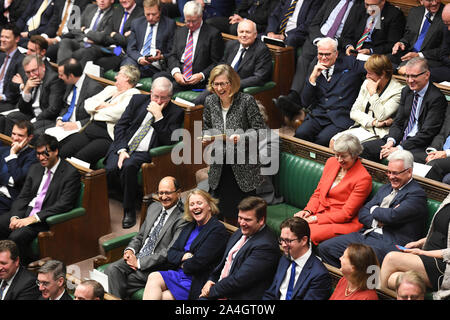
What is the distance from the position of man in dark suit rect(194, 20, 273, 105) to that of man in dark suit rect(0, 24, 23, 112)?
1.76 m

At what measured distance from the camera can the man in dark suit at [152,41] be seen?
5.78 metres

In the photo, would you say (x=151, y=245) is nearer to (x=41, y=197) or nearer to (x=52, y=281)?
(x=52, y=281)

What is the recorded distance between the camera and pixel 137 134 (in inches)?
191

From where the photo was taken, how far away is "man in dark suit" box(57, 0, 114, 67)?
643cm

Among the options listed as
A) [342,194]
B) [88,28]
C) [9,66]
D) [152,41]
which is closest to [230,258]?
[342,194]

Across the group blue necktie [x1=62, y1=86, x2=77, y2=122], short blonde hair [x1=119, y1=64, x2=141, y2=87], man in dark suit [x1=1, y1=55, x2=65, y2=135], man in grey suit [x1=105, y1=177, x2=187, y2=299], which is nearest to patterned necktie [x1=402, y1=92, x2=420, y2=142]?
man in grey suit [x1=105, y1=177, x2=187, y2=299]

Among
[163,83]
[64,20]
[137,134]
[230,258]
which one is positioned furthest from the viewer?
[64,20]

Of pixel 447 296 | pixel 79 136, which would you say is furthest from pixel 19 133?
pixel 447 296

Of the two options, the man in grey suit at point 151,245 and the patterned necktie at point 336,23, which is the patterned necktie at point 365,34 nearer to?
the patterned necktie at point 336,23

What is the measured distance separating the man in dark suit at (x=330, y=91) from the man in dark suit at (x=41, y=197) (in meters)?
1.49

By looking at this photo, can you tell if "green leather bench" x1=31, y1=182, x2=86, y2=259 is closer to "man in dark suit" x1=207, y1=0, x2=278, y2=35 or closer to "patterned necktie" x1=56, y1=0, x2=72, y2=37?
"man in dark suit" x1=207, y1=0, x2=278, y2=35

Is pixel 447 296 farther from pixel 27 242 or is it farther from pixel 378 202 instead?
pixel 27 242

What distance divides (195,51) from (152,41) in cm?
45

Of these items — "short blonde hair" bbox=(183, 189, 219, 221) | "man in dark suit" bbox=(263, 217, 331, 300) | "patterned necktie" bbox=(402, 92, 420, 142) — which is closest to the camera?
"man in dark suit" bbox=(263, 217, 331, 300)
